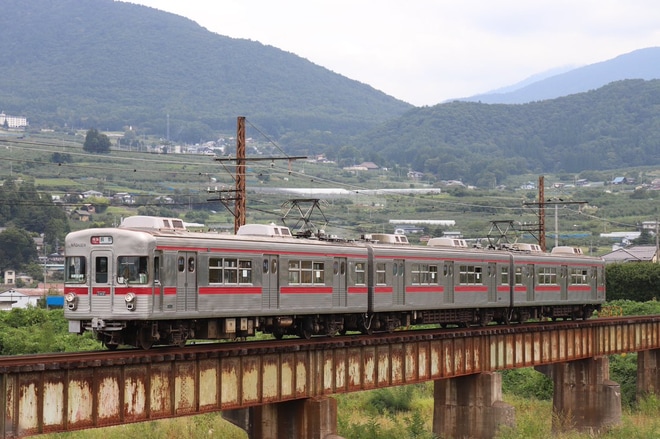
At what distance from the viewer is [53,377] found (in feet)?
87.8

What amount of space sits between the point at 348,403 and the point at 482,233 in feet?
336

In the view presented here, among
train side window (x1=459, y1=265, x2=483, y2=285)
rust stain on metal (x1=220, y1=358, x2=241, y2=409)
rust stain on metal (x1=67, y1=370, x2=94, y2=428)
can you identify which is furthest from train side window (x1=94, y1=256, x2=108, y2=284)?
train side window (x1=459, y1=265, x2=483, y2=285)

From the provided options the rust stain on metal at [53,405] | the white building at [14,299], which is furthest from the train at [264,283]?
the white building at [14,299]

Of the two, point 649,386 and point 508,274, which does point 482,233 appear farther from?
point 508,274

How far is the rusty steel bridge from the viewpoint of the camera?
27.0 m

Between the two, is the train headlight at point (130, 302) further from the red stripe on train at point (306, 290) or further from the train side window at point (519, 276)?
the train side window at point (519, 276)

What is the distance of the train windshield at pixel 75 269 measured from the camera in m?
32.6

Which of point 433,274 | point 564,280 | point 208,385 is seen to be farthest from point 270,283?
point 564,280

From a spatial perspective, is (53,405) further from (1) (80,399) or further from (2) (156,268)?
(2) (156,268)

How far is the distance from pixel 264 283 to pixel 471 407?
16262mm

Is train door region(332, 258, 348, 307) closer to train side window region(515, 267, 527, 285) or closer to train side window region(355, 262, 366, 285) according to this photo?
train side window region(355, 262, 366, 285)

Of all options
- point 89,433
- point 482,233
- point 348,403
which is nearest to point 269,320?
point 89,433

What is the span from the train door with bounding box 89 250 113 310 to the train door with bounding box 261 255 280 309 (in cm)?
554

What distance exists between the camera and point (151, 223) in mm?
33406
